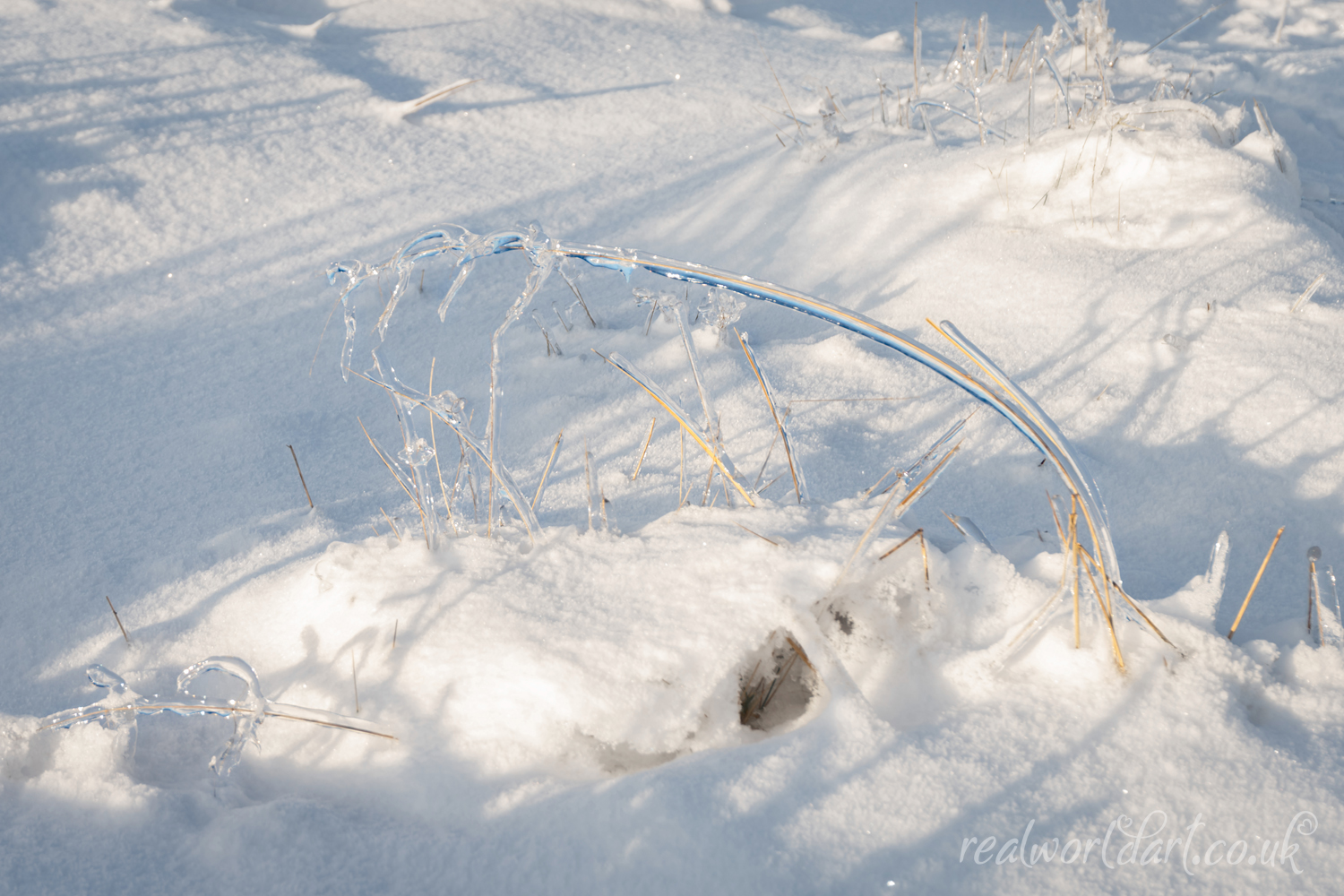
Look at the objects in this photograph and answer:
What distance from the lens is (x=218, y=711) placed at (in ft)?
3.08

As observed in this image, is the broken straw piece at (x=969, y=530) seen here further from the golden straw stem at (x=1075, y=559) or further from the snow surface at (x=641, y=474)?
the golden straw stem at (x=1075, y=559)

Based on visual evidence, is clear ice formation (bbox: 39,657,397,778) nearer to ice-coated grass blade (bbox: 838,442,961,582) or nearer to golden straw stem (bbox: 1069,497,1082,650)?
ice-coated grass blade (bbox: 838,442,961,582)

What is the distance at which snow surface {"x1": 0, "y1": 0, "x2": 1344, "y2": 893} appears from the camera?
852 millimetres

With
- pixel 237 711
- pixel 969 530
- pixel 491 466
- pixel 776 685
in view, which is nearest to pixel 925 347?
pixel 969 530

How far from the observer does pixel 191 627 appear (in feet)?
4.08

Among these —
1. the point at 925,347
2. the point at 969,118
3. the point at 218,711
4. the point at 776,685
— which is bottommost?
the point at 776,685

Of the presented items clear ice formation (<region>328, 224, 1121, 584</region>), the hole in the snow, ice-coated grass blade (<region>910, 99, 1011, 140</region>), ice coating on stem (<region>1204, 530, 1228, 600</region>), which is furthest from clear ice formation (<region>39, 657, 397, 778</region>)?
ice-coated grass blade (<region>910, 99, 1011, 140</region>)

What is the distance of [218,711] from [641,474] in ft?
2.64

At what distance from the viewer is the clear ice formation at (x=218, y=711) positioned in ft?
3.10

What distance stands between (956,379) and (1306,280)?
4.45ft

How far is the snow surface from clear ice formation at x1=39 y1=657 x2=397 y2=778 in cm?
2

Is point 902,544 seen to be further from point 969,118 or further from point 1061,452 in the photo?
point 969,118

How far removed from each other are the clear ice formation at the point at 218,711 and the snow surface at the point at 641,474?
25mm

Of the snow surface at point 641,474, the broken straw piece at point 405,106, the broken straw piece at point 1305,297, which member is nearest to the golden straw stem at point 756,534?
the snow surface at point 641,474
